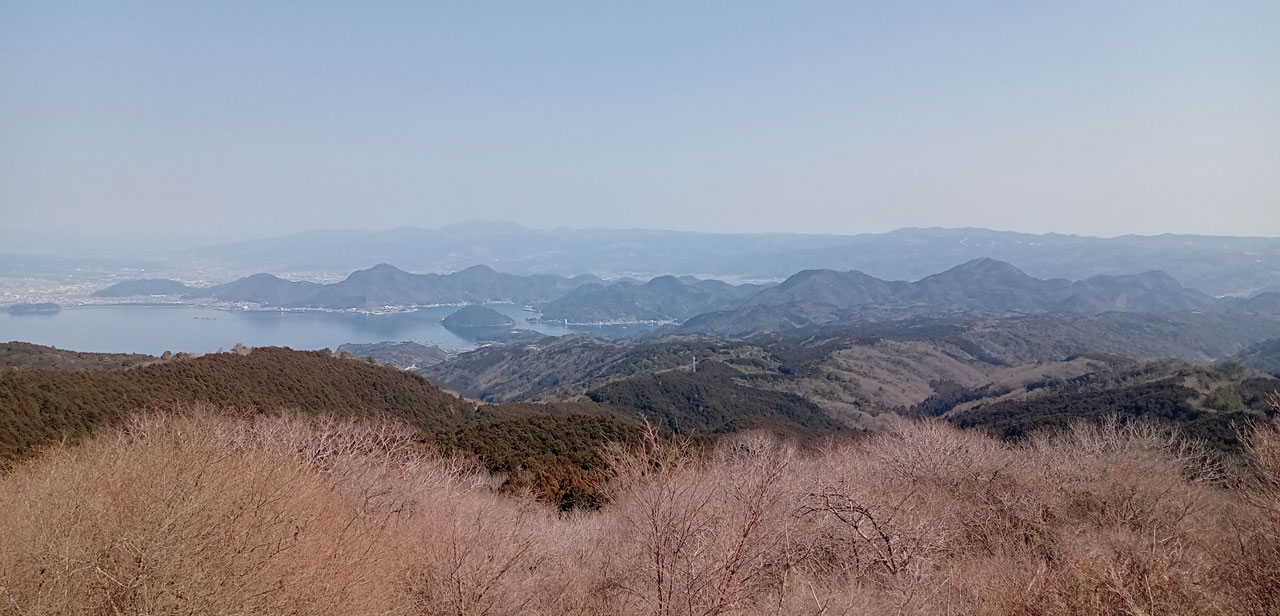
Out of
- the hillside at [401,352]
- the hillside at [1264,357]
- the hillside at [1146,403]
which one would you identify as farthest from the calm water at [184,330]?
the hillside at [1264,357]

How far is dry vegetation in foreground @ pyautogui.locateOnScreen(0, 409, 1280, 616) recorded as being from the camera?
Answer: 25.6ft

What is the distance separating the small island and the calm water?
2.46 metres

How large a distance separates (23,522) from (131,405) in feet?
78.7

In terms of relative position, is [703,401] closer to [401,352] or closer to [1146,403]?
[1146,403]

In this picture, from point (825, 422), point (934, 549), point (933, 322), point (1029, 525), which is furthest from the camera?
point (933, 322)

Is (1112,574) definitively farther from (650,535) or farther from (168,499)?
(168,499)

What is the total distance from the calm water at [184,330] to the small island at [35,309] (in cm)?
246

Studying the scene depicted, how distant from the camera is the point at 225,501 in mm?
8945

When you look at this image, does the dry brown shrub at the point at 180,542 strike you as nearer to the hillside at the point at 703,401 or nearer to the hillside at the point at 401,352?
the hillside at the point at 703,401

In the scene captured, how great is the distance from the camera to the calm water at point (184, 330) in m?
116

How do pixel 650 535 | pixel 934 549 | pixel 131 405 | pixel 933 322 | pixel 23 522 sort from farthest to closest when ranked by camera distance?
pixel 933 322
pixel 131 405
pixel 934 549
pixel 650 535
pixel 23 522

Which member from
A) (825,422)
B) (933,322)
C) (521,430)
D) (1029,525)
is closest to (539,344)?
(825,422)

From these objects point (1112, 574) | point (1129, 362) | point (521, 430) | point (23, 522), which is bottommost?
point (1129, 362)

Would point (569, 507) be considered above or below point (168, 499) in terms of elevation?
below
